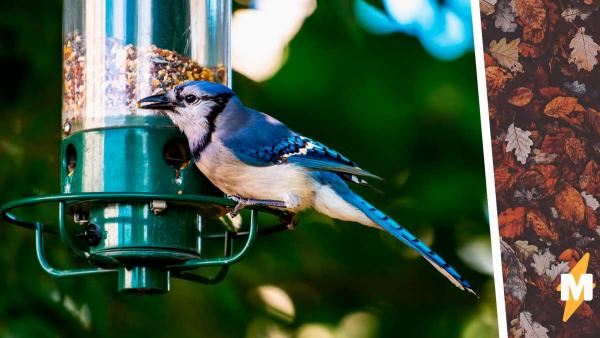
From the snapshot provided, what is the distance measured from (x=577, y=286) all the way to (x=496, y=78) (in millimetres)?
749

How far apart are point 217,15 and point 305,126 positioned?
2.79 feet

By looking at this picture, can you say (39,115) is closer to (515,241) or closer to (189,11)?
(189,11)

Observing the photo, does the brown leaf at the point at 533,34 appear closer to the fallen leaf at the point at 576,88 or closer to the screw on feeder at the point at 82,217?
the fallen leaf at the point at 576,88

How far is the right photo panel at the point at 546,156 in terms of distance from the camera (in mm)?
5871

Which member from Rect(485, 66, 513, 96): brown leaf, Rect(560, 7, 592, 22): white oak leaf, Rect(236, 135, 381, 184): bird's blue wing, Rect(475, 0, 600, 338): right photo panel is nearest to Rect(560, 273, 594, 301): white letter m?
Rect(475, 0, 600, 338): right photo panel

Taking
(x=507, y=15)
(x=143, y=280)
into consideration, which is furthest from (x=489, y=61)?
(x=143, y=280)

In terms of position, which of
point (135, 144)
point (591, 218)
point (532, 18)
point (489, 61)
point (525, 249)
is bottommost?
point (525, 249)

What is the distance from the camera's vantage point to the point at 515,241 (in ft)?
19.4

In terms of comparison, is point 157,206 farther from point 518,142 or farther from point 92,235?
point 518,142

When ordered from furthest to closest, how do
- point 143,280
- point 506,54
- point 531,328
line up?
point 506,54, point 531,328, point 143,280

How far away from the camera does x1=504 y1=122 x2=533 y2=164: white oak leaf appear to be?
596cm

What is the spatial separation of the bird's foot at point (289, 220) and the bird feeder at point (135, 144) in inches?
1.0

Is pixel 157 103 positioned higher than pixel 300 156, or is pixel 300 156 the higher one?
pixel 157 103

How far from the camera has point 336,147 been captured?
6.65 metres
